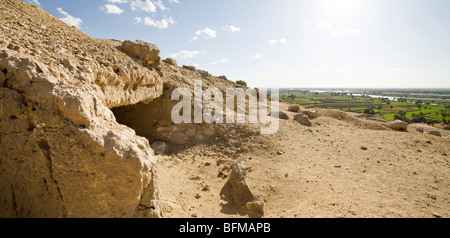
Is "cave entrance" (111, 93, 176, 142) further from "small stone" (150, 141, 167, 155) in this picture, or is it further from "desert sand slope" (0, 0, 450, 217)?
"small stone" (150, 141, 167, 155)

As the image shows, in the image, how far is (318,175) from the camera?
20.3ft

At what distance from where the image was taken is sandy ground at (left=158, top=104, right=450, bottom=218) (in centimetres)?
454

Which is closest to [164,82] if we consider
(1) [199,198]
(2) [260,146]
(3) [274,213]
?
(2) [260,146]

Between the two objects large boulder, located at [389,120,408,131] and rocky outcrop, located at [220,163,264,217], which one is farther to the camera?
large boulder, located at [389,120,408,131]

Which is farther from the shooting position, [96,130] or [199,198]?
[199,198]

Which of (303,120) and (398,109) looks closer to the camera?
(303,120)

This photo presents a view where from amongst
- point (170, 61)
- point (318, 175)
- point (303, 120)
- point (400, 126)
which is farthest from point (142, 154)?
point (400, 126)

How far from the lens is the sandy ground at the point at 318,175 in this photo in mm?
4535

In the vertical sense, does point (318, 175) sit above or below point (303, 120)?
below

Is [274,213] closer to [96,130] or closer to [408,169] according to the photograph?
[96,130]

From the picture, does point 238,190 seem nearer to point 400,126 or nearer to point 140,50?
point 140,50

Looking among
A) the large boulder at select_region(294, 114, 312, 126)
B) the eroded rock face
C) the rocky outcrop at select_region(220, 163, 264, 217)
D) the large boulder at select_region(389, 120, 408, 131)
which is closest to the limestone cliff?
the eroded rock face

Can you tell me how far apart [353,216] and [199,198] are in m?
3.47
